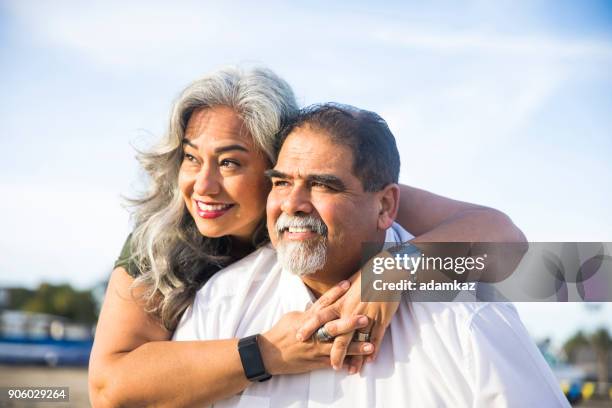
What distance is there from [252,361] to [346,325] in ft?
1.78

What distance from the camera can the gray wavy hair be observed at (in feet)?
13.5

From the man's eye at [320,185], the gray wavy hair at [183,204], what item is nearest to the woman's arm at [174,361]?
the gray wavy hair at [183,204]

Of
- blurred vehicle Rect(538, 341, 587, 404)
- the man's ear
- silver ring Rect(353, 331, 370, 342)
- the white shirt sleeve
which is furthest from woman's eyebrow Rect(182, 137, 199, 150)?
blurred vehicle Rect(538, 341, 587, 404)

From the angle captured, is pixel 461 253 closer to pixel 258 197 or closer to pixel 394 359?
pixel 394 359

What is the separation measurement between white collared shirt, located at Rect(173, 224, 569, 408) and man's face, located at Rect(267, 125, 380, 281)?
319 mm

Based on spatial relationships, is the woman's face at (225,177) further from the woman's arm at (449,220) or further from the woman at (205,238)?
the woman's arm at (449,220)

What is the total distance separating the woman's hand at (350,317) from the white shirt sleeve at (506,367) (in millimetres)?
445

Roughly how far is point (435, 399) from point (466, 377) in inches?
7.4

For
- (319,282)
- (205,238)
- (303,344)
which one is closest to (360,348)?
(303,344)

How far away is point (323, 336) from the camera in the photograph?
3336 mm

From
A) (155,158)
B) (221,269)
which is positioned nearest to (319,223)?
(221,269)

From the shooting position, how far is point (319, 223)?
139 inches

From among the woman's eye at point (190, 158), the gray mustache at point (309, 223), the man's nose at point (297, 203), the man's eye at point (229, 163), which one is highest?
the woman's eye at point (190, 158)

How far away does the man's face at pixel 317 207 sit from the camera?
353cm
